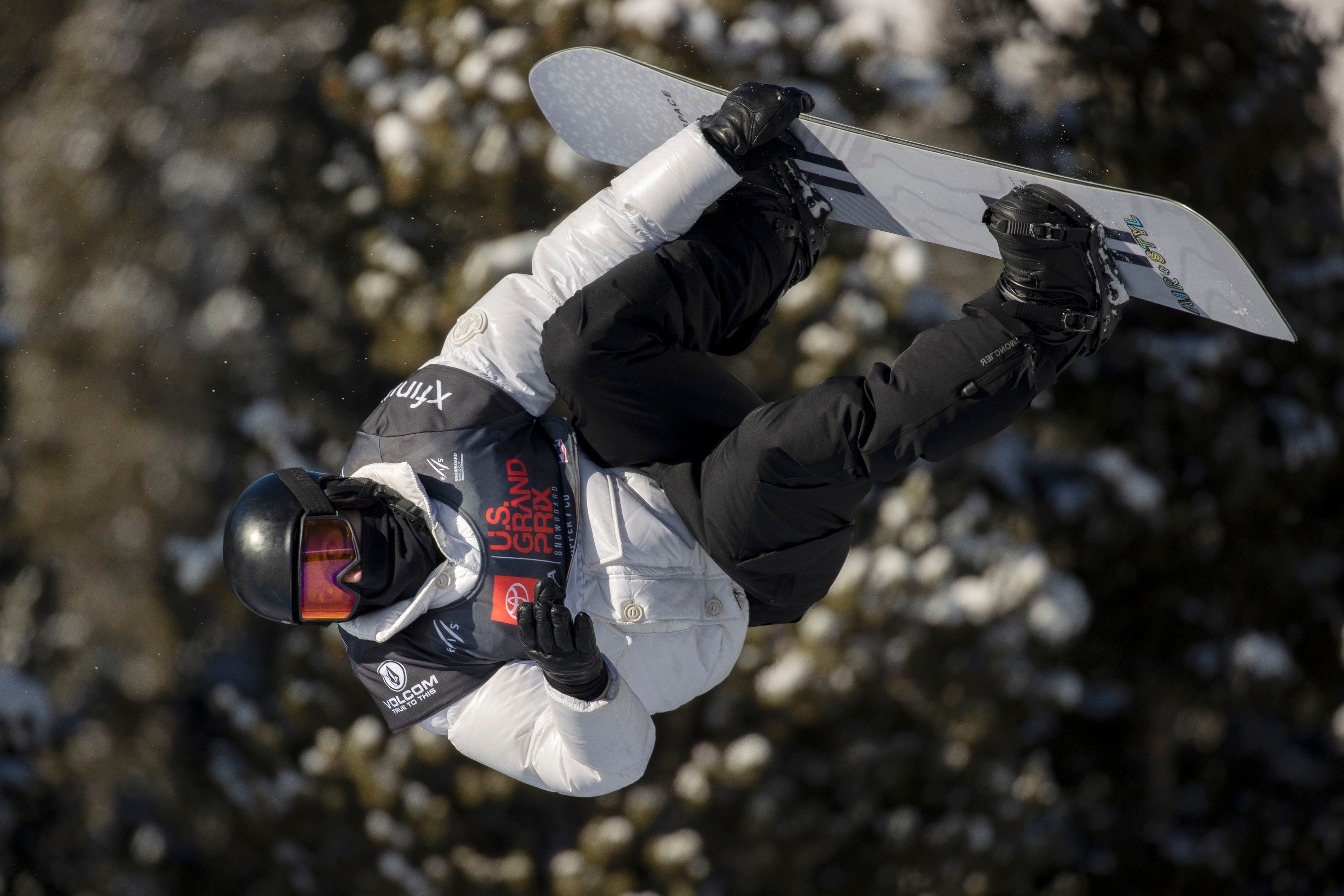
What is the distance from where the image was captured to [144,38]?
2.13 m

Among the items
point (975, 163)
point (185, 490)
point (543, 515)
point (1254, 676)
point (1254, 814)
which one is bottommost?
point (1254, 814)

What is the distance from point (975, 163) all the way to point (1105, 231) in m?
0.17

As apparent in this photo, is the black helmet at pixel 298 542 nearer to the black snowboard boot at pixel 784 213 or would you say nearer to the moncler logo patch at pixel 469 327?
the moncler logo patch at pixel 469 327

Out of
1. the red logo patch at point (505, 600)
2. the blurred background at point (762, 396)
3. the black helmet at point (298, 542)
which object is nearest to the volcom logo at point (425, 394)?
the black helmet at point (298, 542)

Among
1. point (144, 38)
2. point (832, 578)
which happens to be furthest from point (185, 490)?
point (832, 578)

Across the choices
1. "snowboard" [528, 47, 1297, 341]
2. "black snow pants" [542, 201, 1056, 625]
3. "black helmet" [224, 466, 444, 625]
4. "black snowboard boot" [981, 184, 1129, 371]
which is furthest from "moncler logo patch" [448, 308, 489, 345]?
"black snowboard boot" [981, 184, 1129, 371]

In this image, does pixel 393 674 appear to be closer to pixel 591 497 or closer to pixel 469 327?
pixel 591 497

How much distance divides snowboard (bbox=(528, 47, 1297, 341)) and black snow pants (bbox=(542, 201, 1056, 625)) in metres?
0.14

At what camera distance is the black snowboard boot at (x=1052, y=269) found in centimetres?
97

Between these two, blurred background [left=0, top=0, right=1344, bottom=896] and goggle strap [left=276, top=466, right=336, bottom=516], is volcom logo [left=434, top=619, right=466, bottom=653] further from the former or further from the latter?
blurred background [left=0, top=0, right=1344, bottom=896]

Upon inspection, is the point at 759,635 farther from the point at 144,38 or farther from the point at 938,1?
the point at 144,38

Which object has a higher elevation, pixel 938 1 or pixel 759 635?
pixel 938 1

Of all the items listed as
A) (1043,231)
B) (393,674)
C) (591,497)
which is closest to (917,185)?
(1043,231)

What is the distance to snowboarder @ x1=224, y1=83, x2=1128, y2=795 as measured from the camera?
1108 mm
